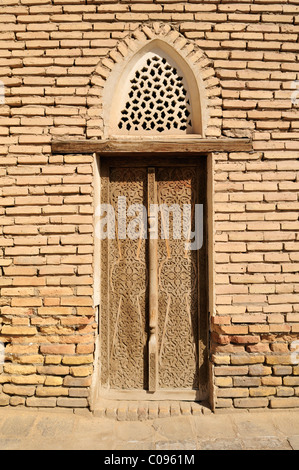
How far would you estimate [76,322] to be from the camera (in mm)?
2824

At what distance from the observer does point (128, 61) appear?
293cm

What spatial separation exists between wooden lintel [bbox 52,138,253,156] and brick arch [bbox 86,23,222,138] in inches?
3.5

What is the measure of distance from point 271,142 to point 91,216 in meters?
1.77

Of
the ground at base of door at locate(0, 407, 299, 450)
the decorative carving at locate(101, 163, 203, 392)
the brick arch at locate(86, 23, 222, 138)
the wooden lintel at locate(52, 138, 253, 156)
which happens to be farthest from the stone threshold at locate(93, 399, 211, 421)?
the brick arch at locate(86, 23, 222, 138)

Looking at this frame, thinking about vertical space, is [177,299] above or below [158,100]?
below

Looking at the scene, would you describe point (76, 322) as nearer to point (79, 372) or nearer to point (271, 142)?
point (79, 372)

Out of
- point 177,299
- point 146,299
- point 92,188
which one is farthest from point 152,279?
point 92,188

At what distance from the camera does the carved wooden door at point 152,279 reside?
308cm

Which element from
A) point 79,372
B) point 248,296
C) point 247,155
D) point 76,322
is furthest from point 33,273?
point 247,155

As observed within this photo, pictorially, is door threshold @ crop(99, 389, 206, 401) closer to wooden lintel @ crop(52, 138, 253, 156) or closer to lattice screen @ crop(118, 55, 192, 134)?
wooden lintel @ crop(52, 138, 253, 156)

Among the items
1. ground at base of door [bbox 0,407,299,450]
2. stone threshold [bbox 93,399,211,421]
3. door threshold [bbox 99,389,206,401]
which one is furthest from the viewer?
door threshold [bbox 99,389,206,401]

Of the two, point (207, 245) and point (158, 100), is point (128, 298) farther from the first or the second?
point (158, 100)

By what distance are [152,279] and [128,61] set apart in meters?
2.05

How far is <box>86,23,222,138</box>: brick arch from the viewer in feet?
9.47
